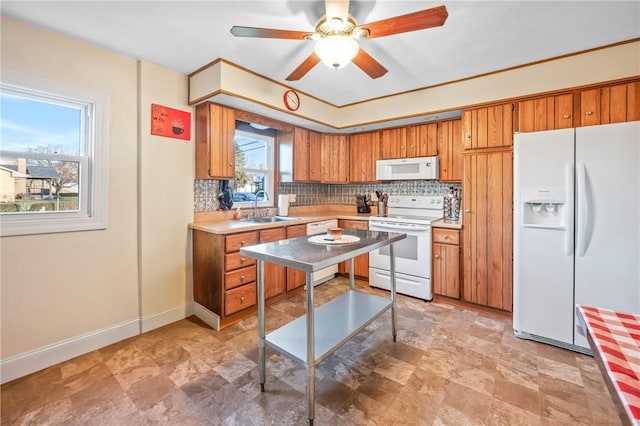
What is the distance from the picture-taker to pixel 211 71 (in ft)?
8.41

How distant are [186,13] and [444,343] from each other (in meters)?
3.14

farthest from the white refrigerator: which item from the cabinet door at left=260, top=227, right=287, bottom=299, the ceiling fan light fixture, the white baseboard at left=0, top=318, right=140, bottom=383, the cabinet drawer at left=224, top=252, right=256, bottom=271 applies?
the white baseboard at left=0, top=318, right=140, bottom=383

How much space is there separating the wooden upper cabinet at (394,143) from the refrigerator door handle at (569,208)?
185 cm

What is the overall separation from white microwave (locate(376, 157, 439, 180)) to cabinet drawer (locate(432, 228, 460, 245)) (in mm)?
723

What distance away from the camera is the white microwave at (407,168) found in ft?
11.4

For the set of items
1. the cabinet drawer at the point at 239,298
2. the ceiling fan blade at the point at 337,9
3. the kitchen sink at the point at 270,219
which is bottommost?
the cabinet drawer at the point at 239,298

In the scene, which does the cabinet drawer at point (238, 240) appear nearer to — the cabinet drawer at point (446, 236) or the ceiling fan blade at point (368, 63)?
the ceiling fan blade at point (368, 63)

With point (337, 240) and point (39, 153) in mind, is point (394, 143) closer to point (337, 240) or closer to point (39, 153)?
point (337, 240)

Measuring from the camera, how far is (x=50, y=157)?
6.86 feet

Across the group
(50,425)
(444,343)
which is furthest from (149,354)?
(444,343)

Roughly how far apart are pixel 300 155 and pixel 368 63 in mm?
2066

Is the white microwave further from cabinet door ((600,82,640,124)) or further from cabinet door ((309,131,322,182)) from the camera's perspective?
cabinet door ((600,82,640,124))

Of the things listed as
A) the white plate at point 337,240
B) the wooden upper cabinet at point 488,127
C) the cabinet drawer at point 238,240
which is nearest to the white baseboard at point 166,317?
the cabinet drawer at point 238,240

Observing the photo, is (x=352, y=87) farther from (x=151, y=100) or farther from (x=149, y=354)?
(x=149, y=354)
